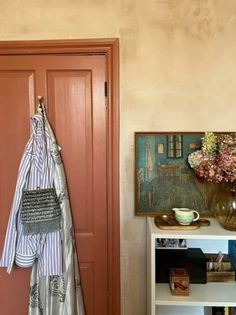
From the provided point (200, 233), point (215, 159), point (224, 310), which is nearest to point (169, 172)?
point (215, 159)

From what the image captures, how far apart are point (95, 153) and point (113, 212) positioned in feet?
1.17

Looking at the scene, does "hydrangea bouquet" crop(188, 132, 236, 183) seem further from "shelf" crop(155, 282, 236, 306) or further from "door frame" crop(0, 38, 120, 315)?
"shelf" crop(155, 282, 236, 306)

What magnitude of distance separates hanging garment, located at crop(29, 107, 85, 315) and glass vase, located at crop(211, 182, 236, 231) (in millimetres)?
814

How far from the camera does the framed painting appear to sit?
76.1 inches

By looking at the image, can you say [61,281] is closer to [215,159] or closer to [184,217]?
[184,217]

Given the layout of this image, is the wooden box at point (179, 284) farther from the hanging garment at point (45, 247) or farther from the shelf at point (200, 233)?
the hanging garment at point (45, 247)

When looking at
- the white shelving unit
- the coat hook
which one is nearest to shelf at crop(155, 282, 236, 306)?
the white shelving unit

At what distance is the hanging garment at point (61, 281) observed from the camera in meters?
1.89

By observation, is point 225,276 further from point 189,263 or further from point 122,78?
point 122,78

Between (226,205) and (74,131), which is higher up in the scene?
(74,131)

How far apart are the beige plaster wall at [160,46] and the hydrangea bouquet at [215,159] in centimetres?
15

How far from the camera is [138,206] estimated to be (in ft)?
6.43

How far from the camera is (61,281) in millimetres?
1918

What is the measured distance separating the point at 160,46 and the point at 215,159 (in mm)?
702
